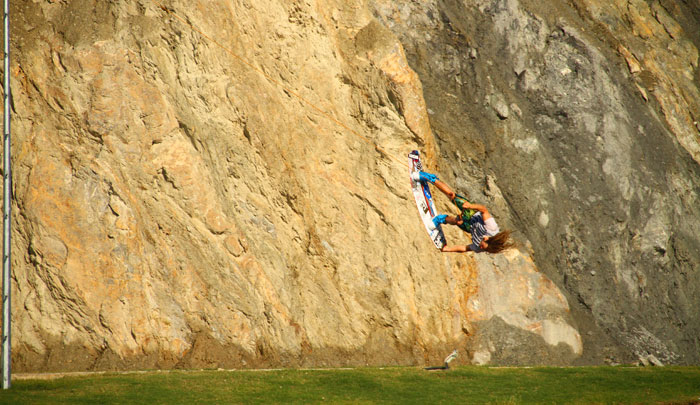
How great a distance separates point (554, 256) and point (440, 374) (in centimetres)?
1098

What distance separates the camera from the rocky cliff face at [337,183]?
24.5 metres

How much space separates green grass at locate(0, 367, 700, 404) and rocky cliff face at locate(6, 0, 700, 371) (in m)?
3.26

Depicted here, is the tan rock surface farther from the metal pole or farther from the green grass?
the metal pole

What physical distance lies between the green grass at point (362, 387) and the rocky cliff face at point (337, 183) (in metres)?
3.26

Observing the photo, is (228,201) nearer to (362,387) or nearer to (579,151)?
(362,387)

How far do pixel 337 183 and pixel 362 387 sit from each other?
10.2 metres

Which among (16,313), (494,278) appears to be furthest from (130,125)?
(494,278)

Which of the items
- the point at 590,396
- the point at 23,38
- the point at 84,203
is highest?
the point at 590,396

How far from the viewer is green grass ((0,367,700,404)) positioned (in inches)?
738

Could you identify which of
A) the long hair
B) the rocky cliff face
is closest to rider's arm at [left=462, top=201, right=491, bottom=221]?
the long hair

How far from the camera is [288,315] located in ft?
87.7

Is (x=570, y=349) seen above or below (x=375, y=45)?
below

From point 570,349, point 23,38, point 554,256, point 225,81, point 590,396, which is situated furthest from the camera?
point 554,256

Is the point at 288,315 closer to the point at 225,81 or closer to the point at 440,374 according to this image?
the point at 440,374
